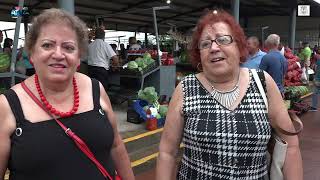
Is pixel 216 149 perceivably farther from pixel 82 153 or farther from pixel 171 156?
pixel 82 153

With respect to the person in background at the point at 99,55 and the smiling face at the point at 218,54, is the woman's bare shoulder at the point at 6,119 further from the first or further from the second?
the person in background at the point at 99,55

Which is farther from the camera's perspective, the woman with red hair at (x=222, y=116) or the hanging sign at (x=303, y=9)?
the hanging sign at (x=303, y=9)

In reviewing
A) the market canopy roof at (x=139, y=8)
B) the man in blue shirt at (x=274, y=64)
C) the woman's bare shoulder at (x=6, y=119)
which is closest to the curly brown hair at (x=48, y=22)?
the woman's bare shoulder at (x=6, y=119)

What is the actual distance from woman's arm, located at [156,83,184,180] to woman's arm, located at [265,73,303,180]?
479 millimetres

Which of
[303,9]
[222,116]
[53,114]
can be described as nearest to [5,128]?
[53,114]

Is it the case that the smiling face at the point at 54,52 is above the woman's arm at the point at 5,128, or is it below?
above

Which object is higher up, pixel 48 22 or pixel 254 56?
pixel 48 22

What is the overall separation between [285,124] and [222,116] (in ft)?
1.18

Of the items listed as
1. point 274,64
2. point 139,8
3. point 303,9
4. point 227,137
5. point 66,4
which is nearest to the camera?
point 227,137

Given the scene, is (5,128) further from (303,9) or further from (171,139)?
(303,9)

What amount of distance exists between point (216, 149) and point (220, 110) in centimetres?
20

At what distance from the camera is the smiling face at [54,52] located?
180 centimetres

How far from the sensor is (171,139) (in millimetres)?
2164

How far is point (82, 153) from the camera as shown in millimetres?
1813
